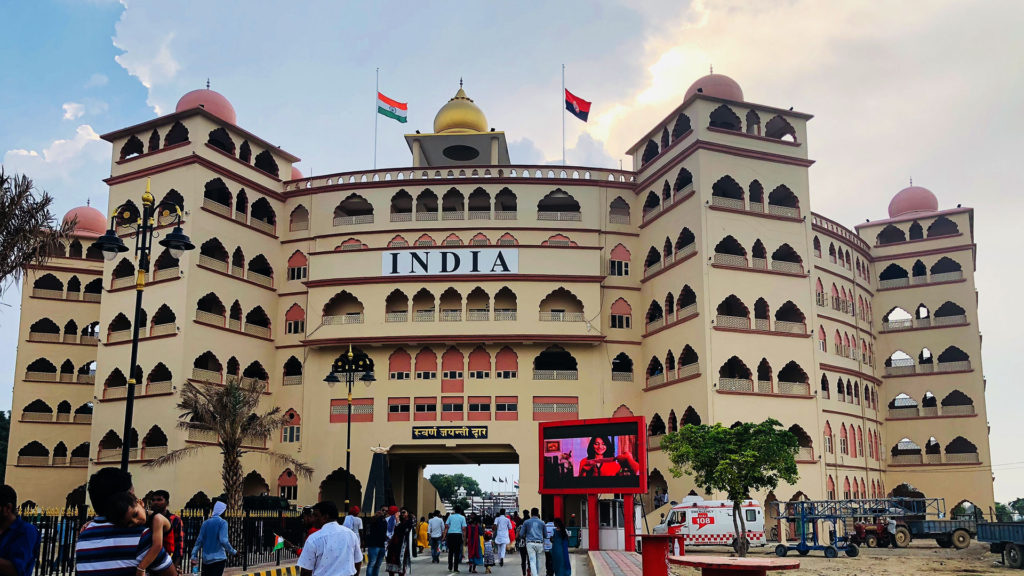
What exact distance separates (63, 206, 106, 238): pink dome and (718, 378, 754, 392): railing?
34953mm

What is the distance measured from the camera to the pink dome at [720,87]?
43594 mm

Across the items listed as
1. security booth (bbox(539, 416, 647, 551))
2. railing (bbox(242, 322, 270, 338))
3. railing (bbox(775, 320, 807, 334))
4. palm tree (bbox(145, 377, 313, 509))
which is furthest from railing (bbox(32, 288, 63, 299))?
railing (bbox(775, 320, 807, 334))

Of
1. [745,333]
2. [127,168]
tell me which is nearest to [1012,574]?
[745,333]

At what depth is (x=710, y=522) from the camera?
3241 cm

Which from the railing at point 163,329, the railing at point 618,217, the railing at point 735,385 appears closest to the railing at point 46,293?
the railing at point 163,329

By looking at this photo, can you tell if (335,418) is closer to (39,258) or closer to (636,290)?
(636,290)

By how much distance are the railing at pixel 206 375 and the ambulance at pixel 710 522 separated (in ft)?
67.6

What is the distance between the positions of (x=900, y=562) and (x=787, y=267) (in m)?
16.0

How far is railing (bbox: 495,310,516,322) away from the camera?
42438 millimetres

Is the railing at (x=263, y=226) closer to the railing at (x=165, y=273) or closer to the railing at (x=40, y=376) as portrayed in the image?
the railing at (x=165, y=273)

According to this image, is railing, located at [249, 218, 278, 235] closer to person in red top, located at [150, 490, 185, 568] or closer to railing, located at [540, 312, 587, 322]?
railing, located at [540, 312, 587, 322]

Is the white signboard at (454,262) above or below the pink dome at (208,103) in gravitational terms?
below

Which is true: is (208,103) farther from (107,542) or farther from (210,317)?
(107,542)

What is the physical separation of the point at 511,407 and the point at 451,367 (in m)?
3.44
